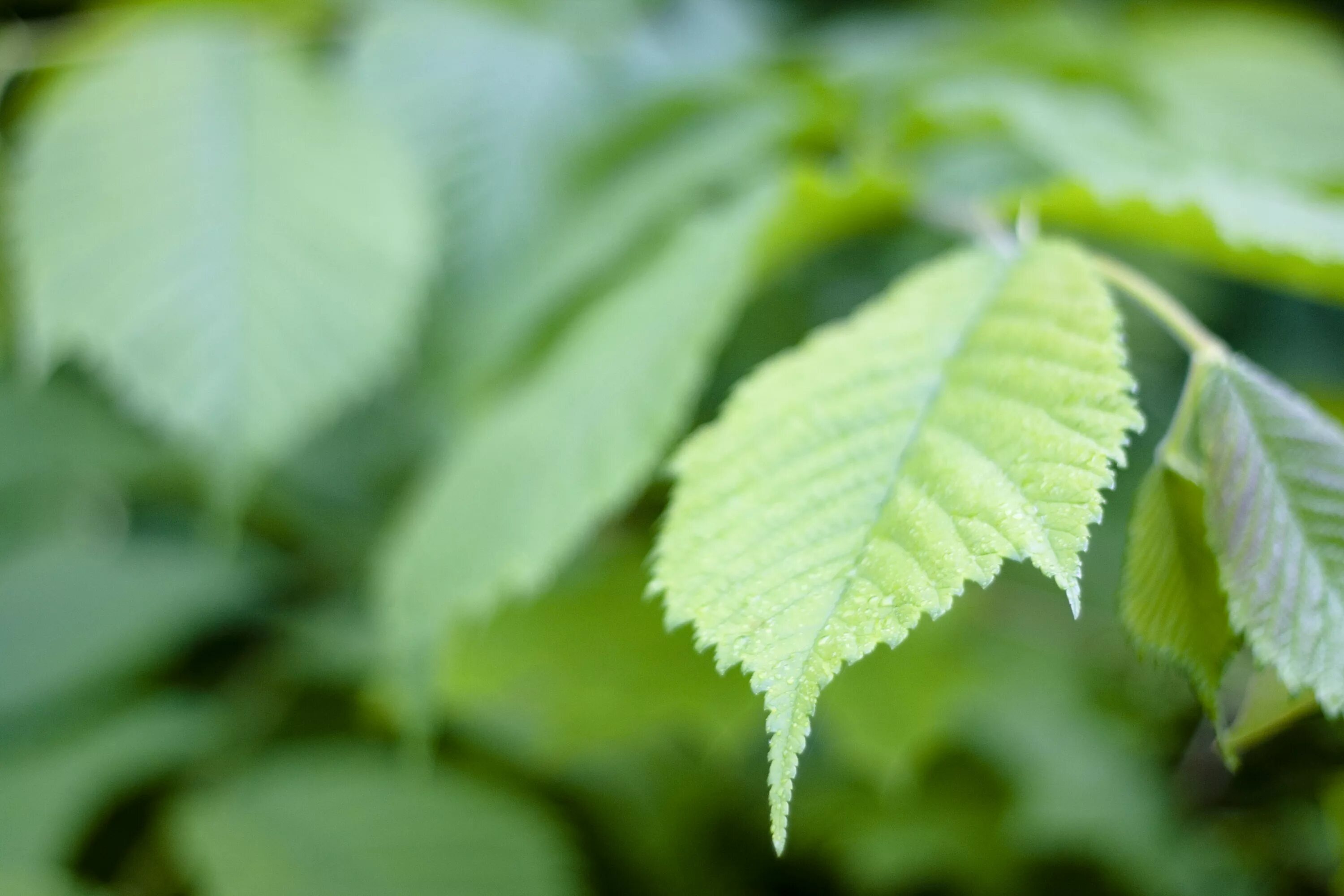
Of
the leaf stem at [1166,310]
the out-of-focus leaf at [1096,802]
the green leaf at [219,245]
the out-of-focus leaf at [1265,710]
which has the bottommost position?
the out-of-focus leaf at [1096,802]

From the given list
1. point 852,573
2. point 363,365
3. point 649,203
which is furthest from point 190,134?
point 852,573

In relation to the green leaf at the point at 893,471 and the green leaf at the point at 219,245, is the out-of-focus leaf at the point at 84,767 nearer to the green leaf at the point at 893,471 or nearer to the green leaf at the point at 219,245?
the green leaf at the point at 219,245

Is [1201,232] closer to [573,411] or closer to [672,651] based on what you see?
[573,411]

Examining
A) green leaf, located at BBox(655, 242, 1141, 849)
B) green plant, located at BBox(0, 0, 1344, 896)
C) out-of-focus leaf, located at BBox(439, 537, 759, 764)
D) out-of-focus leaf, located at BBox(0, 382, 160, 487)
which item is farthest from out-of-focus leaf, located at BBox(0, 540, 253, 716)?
green leaf, located at BBox(655, 242, 1141, 849)

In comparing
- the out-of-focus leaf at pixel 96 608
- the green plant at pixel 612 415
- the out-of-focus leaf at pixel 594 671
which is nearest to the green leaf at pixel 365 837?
the green plant at pixel 612 415

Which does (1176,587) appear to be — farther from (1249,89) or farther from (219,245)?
(1249,89)

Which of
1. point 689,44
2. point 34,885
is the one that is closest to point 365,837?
point 34,885

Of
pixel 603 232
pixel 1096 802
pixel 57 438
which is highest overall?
pixel 57 438
